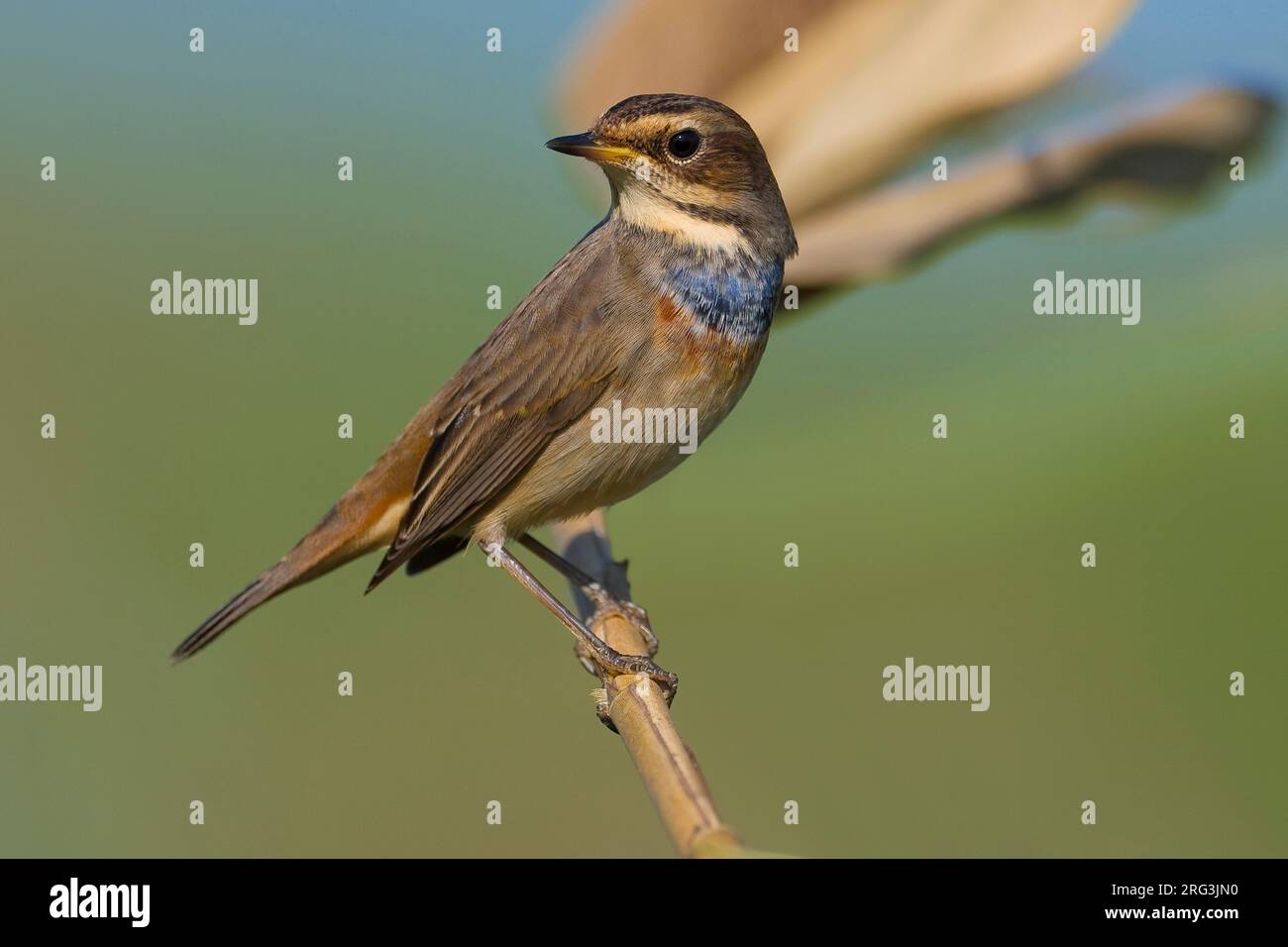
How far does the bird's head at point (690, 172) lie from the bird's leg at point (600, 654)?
1482 millimetres

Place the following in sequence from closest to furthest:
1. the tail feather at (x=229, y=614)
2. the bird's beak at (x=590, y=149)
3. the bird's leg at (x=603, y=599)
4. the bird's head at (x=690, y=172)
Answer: the bird's beak at (x=590, y=149) < the bird's head at (x=690, y=172) < the tail feather at (x=229, y=614) < the bird's leg at (x=603, y=599)

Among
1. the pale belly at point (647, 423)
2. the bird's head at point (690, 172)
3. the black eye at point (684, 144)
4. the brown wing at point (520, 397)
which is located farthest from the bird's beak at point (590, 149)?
the pale belly at point (647, 423)

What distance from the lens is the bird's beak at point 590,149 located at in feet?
15.7

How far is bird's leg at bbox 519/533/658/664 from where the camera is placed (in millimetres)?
5547

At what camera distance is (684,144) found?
197 inches

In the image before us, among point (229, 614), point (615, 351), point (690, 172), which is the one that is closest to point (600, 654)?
point (615, 351)

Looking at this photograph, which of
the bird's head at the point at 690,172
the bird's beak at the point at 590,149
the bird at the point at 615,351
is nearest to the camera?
the bird's beak at the point at 590,149

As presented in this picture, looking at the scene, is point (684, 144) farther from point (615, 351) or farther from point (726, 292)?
point (615, 351)

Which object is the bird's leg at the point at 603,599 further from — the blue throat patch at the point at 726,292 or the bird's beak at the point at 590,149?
the bird's beak at the point at 590,149

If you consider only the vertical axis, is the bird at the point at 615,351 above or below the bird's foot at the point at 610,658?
above

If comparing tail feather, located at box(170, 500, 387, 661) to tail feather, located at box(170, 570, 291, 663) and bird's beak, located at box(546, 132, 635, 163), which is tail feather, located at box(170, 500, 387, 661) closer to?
tail feather, located at box(170, 570, 291, 663)

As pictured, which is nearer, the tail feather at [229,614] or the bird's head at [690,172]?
the bird's head at [690,172]

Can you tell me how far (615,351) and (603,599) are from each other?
1118mm

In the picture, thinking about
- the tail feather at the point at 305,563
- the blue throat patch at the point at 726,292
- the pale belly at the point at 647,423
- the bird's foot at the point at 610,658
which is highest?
the blue throat patch at the point at 726,292
